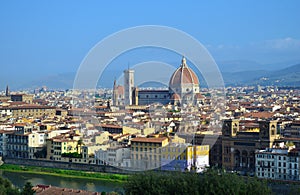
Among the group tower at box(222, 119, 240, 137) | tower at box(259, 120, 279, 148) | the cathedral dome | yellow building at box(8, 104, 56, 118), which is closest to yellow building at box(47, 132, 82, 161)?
tower at box(222, 119, 240, 137)

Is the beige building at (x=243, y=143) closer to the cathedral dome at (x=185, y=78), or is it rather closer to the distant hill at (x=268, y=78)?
the cathedral dome at (x=185, y=78)

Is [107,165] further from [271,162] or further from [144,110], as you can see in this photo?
[144,110]

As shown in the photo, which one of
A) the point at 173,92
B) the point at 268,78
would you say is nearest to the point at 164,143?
the point at 173,92

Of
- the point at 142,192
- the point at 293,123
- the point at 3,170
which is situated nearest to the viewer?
the point at 142,192

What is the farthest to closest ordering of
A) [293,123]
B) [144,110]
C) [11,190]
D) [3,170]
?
1. [144,110]
2. [293,123]
3. [3,170]
4. [11,190]

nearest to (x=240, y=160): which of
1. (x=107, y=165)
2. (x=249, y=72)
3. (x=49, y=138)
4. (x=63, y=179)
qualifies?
(x=107, y=165)

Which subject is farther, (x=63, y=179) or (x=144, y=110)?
(x=144, y=110)

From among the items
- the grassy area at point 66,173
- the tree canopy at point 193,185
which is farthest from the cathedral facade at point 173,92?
the tree canopy at point 193,185

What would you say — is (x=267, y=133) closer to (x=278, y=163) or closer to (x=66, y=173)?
(x=278, y=163)
